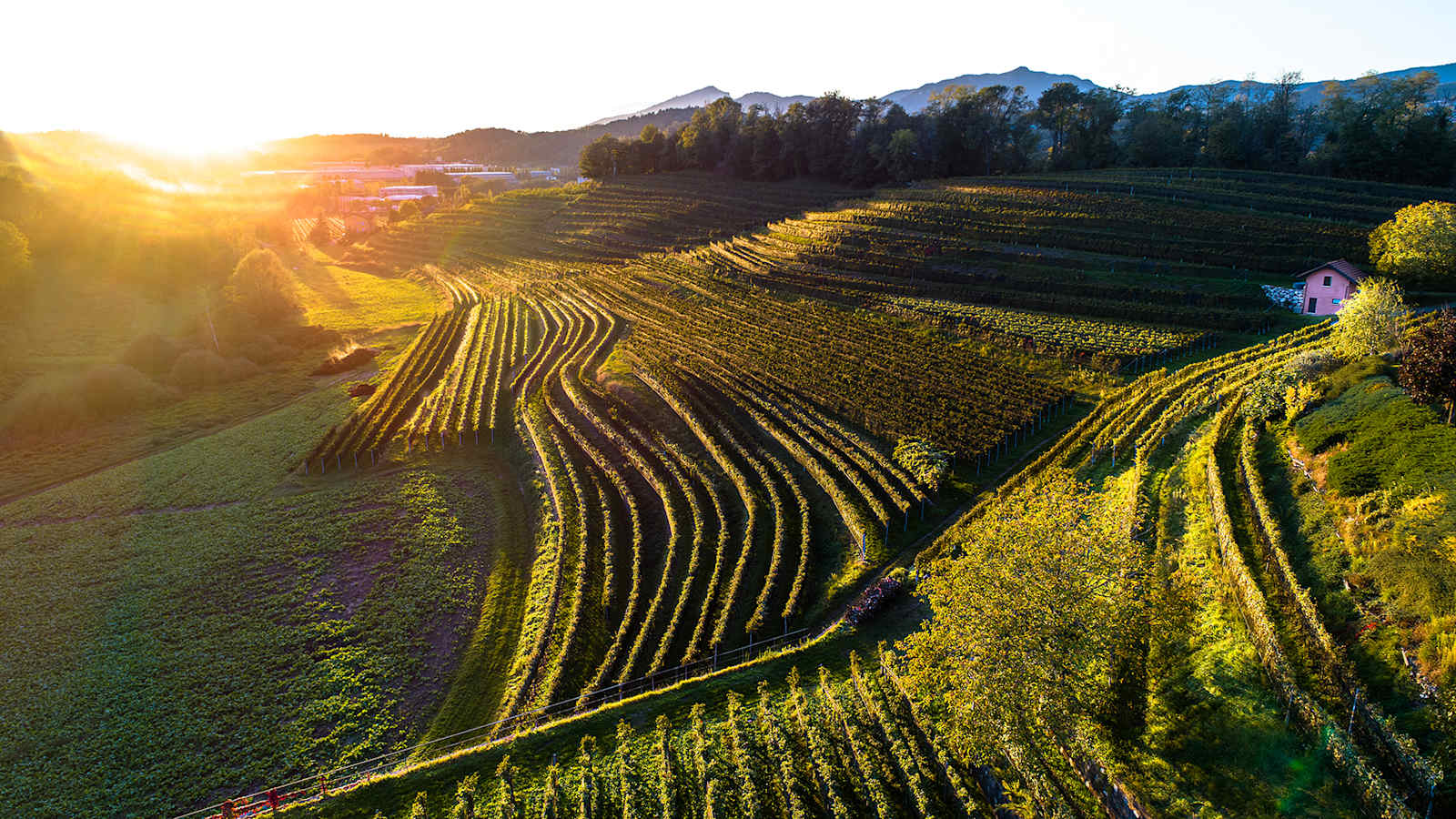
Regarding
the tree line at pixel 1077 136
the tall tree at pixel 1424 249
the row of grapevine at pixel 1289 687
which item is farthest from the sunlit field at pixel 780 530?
the tree line at pixel 1077 136

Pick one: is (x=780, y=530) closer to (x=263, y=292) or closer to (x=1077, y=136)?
(x=263, y=292)

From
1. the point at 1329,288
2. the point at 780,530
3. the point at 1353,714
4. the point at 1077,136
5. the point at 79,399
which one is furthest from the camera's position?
the point at 1077,136

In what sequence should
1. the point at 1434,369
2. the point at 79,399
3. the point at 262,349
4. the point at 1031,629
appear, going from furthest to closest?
the point at 262,349, the point at 79,399, the point at 1434,369, the point at 1031,629

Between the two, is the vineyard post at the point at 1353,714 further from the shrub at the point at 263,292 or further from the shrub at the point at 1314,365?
the shrub at the point at 263,292

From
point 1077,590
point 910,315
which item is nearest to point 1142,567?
point 1077,590

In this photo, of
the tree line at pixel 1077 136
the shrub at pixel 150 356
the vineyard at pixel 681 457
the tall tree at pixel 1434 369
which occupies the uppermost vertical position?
the tree line at pixel 1077 136

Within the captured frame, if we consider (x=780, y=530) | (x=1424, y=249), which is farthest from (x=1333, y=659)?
(x=1424, y=249)
